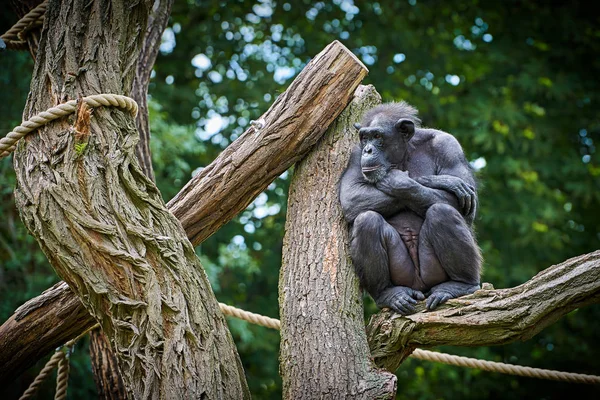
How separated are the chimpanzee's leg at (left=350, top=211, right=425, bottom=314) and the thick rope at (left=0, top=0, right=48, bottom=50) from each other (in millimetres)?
3062

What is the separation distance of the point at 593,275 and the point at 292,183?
242 cm

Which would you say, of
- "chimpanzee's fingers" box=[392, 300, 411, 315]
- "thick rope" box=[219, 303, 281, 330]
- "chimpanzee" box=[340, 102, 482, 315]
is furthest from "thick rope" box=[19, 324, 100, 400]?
"chimpanzee's fingers" box=[392, 300, 411, 315]

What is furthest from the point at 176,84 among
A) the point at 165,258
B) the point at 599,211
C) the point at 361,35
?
the point at 165,258

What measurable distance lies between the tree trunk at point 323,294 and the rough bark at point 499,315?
0.28 meters

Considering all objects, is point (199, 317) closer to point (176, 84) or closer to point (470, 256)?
point (470, 256)

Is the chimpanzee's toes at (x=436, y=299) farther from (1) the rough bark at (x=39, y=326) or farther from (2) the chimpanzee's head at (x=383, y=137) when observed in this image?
(1) the rough bark at (x=39, y=326)

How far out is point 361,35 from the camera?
12.9 meters

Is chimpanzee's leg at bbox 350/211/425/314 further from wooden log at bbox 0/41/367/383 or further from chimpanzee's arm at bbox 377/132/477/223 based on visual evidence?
wooden log at bbox 0/41/367/383

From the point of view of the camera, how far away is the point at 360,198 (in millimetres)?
5176

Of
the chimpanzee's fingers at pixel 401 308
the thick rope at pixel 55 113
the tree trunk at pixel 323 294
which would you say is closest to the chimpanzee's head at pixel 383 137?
the tree trunk at pixel 323 294

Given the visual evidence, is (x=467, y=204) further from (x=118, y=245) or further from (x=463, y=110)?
(x=463, y=110)

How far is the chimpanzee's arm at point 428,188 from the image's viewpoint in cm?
525

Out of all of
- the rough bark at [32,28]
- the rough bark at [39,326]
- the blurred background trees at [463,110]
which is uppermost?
the rough bark at [32,28]

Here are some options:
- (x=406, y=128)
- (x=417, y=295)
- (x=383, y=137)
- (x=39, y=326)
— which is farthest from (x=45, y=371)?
(x=406, y=128)
